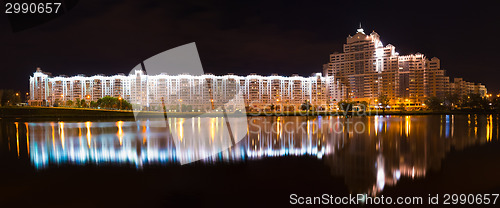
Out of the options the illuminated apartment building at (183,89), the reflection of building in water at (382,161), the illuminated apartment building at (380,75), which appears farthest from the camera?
the illuminated apartment building at (183,89)

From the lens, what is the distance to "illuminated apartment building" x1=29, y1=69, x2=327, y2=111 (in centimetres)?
10931

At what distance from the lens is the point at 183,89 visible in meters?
112

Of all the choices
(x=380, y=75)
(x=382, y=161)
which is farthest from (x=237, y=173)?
(x=380, y=75)

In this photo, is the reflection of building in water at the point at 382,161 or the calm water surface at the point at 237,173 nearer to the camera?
the calm water surface at the point at 237,173

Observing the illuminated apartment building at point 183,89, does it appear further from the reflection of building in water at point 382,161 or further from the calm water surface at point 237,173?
the calm water surface at point 237,173

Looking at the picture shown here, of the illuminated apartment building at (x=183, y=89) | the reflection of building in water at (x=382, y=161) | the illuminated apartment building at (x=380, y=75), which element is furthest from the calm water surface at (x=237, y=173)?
the illuminated apartment building at (x=183, y=89)

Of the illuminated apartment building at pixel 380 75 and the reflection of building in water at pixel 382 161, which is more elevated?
the illuminated apartment building at pixel 380 75

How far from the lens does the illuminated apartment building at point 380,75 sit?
319ft

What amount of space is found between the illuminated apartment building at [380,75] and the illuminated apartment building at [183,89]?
34.2ft

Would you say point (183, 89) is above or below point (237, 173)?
above

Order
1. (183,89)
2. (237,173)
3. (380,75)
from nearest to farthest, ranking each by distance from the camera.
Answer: (237,173), (380,75), (183,89)

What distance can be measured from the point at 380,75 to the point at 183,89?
6491 centimetres

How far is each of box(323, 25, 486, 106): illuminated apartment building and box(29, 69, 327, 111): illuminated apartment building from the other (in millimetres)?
10410

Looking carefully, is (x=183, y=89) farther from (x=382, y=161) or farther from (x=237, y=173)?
(x=237, y=173)
